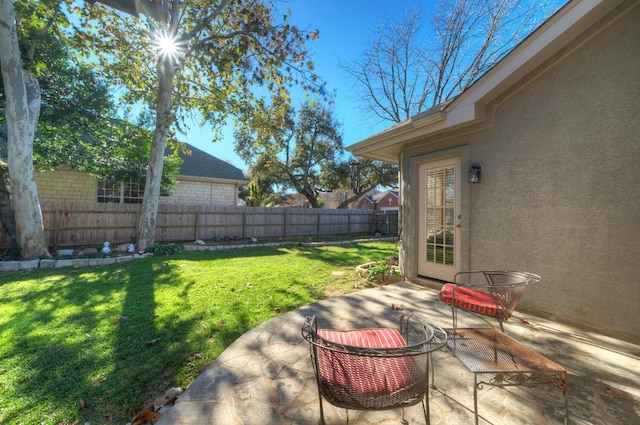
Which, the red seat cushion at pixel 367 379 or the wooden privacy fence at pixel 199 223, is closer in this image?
the red seat cushion at pixel 367 379

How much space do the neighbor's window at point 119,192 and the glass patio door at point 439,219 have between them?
1198cm

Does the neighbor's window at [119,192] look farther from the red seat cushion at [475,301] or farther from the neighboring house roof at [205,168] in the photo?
the red seat cushion at [475,301]

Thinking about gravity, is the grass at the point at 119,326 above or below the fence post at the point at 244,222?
below

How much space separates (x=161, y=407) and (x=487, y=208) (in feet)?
14.8

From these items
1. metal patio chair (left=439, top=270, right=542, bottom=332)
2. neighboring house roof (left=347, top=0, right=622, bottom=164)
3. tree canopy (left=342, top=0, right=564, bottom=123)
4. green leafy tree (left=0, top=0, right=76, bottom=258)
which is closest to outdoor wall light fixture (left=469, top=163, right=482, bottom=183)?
neighboring house roof (left=347, top=0, right=622, bottom=164)

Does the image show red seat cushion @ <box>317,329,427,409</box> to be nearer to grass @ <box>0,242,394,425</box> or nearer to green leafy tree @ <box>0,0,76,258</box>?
grass @ <box>0,242,394,425</box>

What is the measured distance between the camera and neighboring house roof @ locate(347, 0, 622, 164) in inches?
117

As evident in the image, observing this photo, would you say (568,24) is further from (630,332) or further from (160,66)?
(160,66)

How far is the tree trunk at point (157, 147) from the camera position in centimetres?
796

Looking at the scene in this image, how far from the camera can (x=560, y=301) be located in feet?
10.8

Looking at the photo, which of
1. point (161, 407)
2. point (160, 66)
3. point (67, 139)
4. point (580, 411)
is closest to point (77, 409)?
point (161, 407)

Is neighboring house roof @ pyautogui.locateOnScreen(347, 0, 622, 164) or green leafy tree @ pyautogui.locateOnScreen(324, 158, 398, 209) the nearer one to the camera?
neighboring house roof @ pyautogui.locateOnScreen(347, 0, 622, 164)

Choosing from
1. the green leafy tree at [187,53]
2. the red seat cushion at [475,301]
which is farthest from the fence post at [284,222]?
the red seat cushion at [475,301]

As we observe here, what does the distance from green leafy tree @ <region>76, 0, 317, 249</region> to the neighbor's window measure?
447 cm
